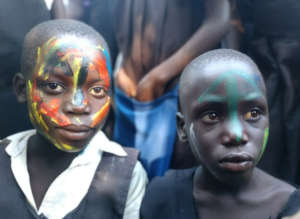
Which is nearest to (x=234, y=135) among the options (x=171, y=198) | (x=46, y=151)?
(x=171, y=198)

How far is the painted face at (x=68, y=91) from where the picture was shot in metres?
1.50

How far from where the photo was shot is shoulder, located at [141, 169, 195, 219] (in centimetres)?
150

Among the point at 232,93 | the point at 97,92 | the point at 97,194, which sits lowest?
the point at 97,194

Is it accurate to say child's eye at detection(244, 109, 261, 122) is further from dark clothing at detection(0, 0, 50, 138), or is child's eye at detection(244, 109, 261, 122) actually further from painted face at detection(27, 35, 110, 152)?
dark clothing at detection(0, 0, 50, 138)

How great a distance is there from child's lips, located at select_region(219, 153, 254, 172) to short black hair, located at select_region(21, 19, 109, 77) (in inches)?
25.7

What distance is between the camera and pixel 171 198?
4.93 ft

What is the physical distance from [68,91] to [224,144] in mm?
591

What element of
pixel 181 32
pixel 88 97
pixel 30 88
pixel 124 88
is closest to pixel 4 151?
pixel 30 88

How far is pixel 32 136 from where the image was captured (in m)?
1.75

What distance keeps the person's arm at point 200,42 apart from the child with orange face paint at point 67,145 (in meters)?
0.37

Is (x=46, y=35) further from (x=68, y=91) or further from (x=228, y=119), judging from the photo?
(x=228, y=119)

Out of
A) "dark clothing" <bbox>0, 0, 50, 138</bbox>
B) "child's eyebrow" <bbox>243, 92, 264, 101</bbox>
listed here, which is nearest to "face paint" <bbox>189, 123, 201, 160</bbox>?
Result: "child's eyebrow" <bbox>243, 92, 264, 101</bbox>

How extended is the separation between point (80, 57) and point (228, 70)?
1.75 ft

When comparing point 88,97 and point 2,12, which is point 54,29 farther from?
point 2,12
